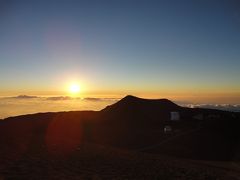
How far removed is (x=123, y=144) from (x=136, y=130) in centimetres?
878

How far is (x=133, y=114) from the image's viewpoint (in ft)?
181

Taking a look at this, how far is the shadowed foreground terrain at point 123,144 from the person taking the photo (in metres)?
16.8

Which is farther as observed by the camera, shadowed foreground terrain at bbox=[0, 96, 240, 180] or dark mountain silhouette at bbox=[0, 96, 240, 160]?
dark mountain silhouette at bbox=[0, 96, 240, 160]

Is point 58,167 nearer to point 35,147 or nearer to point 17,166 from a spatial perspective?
point 17,166

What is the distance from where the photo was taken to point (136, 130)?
4409cm

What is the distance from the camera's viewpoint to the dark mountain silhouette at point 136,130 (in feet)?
100

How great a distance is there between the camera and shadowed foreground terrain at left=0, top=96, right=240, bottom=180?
16.8m

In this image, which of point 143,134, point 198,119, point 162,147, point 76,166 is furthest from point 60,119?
point 76,166

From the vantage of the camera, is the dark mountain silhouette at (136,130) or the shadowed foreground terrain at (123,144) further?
the dark mountain silhouette at (136,130)

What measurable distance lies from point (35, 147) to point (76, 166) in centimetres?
590

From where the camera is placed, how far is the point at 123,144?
35531 millimetres

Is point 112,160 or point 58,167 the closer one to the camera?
point 58,167

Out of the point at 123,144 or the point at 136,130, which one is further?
the point at 136,130

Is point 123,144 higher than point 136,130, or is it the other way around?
point 136,130
